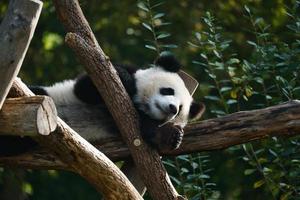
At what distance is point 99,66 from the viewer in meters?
4.82

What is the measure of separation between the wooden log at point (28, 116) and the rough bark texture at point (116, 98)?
3.47 feet

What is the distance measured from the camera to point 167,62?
5785 millimetres

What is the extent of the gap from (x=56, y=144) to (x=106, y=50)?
6879mm

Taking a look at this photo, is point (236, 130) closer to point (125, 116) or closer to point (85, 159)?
point (125, 116)

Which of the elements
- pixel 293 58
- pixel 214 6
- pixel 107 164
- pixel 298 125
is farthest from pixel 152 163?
pixel 214 6

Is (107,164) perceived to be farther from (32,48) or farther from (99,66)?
(32,48)

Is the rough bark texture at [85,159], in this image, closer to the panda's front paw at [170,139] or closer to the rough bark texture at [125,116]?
the rough bark texture at [125,116]

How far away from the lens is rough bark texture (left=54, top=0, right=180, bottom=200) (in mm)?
4773

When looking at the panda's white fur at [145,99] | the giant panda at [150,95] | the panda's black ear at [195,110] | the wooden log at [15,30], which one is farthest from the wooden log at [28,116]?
the panda's black ear at [195,110]

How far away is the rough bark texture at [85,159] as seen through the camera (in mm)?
4035

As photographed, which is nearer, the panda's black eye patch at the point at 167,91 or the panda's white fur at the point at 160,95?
the panda's white fur at the point at 160,95

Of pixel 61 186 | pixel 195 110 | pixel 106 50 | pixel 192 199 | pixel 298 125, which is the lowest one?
pixel 61 186

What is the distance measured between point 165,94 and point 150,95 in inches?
4.7

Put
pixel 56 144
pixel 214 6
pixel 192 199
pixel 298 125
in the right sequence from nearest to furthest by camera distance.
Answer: pixel 56 144
pixel 298 125
pixel 192 199
pixel 214 6
